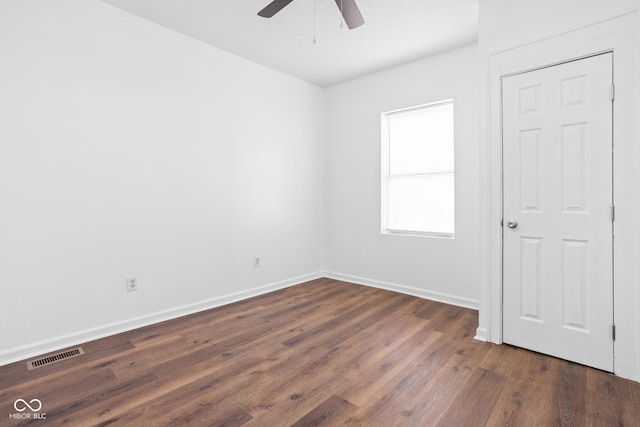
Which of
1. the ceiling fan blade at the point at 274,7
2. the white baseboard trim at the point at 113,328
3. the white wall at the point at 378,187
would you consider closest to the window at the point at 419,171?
the white wall at the point at 378,187

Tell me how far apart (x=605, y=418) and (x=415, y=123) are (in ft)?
10.5

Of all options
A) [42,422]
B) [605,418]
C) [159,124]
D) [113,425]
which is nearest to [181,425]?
[113,425]

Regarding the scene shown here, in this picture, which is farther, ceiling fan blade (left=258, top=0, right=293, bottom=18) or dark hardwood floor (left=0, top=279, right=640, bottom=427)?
ceiling fan blade (left=258, top=0, right=293, bottom=18)

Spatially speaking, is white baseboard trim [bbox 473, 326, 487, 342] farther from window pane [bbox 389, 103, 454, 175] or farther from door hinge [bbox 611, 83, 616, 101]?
door hinge [bbox 611, 83, 616, 101]

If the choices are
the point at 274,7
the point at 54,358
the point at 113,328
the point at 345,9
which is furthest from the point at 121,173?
the point at 345,9

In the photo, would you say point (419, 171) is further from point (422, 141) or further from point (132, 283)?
point (132, 283)

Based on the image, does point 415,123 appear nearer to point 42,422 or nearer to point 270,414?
point 270,414

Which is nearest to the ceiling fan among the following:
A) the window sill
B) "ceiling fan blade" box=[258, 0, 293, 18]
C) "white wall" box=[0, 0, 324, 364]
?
"ceiling fan blade" box=[258, 0, 293, 18]

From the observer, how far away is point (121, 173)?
2.88 meters

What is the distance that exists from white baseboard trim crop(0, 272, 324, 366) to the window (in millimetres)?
1932

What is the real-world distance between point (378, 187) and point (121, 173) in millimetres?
2913

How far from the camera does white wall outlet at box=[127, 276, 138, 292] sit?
2.93 metres

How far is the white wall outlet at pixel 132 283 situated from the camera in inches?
115

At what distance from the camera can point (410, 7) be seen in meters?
2.78
